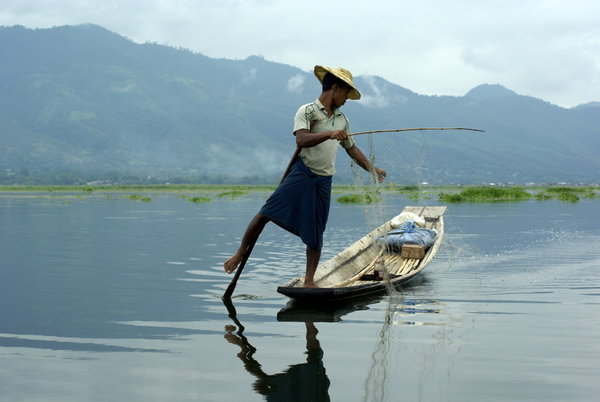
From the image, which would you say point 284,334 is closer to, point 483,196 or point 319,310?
point 319,310

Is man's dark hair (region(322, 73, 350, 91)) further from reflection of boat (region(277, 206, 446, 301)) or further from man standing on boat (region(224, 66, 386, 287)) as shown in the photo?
reflection of boat (region(277, 206, 446, 301))

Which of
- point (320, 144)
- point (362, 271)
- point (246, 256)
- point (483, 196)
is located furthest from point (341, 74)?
point (483, 196)

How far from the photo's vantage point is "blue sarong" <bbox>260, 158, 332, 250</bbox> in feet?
24.3

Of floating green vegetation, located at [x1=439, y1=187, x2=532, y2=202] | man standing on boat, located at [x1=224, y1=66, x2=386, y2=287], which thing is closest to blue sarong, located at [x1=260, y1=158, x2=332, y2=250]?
man standing on boat, located at [x1=224, y1=66, x2=386, y2=287]

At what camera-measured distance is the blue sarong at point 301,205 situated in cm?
742

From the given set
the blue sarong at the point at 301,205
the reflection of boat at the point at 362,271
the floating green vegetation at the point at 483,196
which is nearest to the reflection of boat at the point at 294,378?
the reflection of boat at the point at 362,271

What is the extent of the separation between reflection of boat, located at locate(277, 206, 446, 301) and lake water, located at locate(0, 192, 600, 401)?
188 millimetres

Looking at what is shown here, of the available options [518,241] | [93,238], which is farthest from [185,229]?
[518,241]

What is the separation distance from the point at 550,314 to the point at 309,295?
2.41 meters

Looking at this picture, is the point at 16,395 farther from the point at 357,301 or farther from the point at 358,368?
the point at 357,301

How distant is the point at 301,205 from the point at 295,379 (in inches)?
107

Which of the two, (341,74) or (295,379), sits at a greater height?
(341,74)

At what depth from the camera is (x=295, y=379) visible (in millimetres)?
4996

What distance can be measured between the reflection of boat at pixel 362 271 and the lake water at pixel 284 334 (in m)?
0.19
